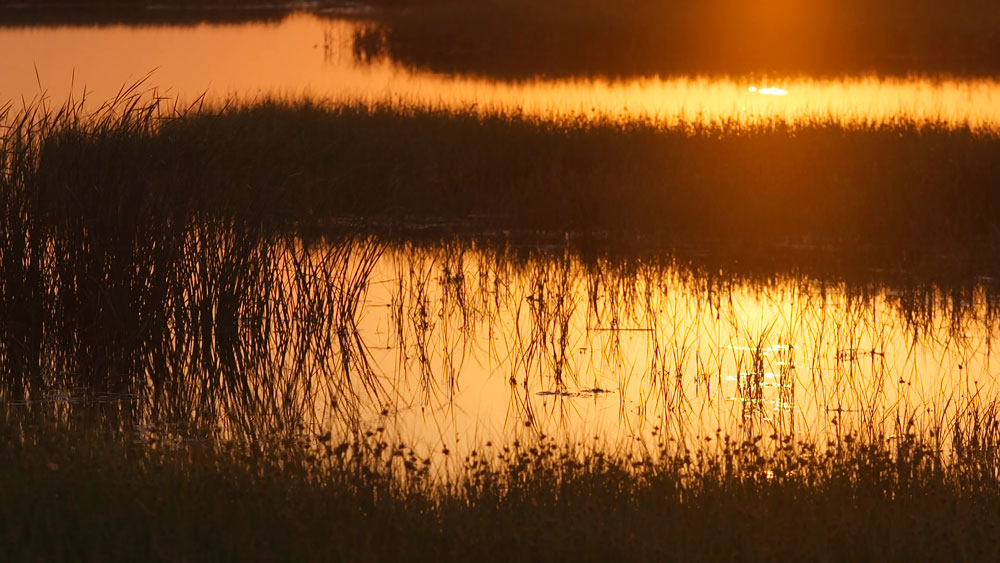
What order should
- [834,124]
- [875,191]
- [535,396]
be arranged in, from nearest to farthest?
[535,396] → [875,191] → [834,124]

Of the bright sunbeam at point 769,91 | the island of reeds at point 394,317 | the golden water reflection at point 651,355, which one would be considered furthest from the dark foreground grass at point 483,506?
the bright sunbeam at point 769,91

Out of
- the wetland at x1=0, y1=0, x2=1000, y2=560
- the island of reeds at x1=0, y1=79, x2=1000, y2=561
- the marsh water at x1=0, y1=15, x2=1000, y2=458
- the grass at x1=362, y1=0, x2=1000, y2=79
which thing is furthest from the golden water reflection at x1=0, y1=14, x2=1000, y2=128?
the marsh water at x1=0, y1=15, x2=1000, y2=458

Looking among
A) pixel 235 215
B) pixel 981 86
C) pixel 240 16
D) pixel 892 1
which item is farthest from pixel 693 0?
pixel 235 215

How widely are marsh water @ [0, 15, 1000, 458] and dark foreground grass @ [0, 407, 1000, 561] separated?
28.1 inches

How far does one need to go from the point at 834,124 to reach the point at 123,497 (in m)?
13.6

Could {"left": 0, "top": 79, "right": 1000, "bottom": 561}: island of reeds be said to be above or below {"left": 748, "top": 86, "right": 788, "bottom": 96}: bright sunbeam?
below

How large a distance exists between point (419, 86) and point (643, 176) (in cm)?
1360

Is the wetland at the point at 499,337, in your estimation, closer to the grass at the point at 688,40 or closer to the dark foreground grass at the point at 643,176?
the dark foreground grass at the point at 643,176

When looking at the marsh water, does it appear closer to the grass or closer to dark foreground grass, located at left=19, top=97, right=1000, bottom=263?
dark foreground grass, located at left=19, top=97, right=1000, bottom=263

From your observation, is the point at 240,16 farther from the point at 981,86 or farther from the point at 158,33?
the point at 981,86

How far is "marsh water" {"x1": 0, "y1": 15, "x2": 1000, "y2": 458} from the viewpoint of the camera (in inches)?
320

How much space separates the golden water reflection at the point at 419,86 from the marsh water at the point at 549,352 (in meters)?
6.48

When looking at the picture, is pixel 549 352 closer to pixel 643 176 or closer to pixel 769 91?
pixel 643 176

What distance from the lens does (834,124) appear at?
17547 mm
